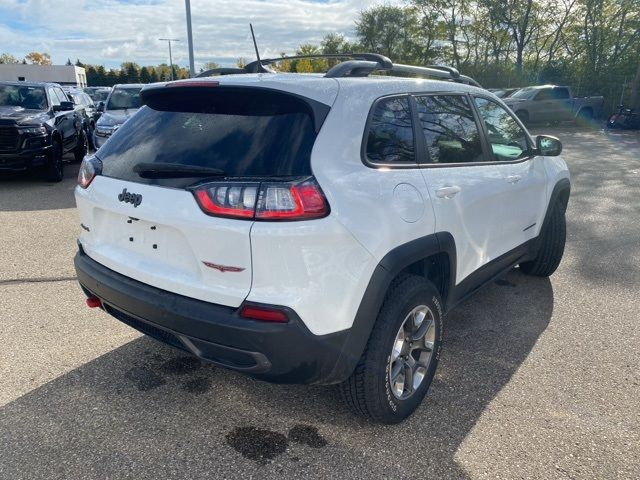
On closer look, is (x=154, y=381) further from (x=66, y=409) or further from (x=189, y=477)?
(x=189, y=477)

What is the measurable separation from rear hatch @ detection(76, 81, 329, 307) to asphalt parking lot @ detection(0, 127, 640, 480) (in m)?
0.78

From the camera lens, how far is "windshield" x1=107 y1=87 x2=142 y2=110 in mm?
11078

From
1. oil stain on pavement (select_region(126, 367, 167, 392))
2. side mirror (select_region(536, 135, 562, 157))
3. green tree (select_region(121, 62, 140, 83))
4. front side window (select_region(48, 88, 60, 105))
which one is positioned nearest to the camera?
oil stain on pavement (select_region(126, 367, 167, 392))

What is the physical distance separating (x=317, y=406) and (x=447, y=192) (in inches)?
52.4

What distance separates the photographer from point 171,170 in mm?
2209

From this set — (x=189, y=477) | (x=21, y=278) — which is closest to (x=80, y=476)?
(x=189, y=477)

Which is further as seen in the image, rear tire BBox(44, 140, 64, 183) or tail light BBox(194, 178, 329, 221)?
rear tire BBox(44, 140, 64, 183)

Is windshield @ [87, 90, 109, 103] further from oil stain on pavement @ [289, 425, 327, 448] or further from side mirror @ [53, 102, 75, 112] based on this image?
oil stain on pavement @ [289, 425, 327, 448]

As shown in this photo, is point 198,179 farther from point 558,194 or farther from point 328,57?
point 558,194

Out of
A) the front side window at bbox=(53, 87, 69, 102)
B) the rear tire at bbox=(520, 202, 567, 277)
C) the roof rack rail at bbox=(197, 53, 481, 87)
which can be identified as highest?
the roof rack rail at bbox=(197, 53, 481, 87)

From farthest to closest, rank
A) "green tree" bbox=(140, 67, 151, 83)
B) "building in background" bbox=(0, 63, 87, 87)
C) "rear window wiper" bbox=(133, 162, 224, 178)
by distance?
1. "green tree" bbox=(140, 67, 151, 83)
2. "building in background" bbox=(0, 63, 87, 87)
3. "rear window wiper" bbox=(133, 162, 224, 178)

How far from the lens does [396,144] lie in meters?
2.50

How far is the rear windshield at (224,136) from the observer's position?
6.81ft

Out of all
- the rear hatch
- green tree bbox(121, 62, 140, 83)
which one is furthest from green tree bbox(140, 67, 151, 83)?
the rear hatch
